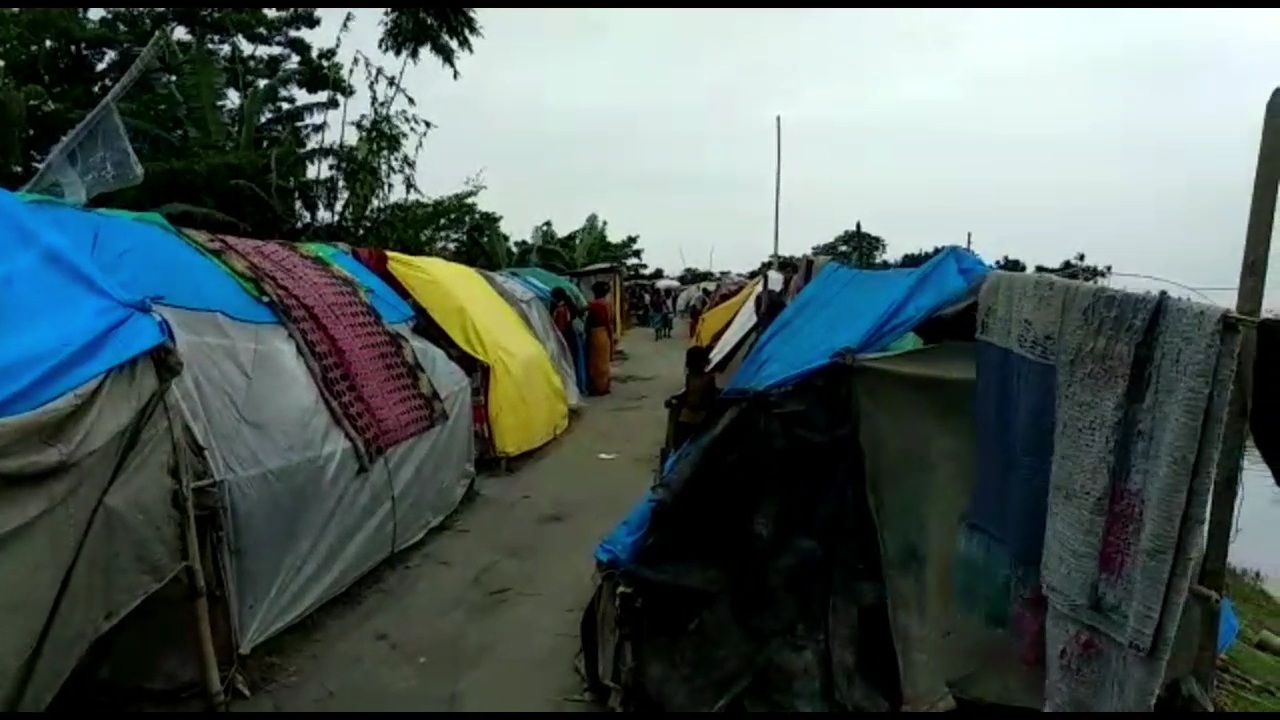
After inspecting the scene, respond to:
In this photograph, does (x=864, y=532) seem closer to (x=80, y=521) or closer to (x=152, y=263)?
(x=80, y=521)

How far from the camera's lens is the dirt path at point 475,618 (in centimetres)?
450

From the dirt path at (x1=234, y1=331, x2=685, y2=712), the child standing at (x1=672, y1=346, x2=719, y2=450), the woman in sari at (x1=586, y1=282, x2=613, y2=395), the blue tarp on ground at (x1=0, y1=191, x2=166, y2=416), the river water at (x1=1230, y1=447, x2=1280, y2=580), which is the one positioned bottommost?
the river water at (x1=1230, y1=447, x2=1280, y2=580)

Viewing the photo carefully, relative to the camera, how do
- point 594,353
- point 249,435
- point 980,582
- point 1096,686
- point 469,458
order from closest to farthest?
point 1096,686
point 980,582
point 249,435
point 469,458
point 594,353

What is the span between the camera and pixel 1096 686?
2916mm

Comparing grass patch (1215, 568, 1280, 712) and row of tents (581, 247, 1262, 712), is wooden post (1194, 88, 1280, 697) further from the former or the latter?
grass patch (1215, 568, 1280, 712)

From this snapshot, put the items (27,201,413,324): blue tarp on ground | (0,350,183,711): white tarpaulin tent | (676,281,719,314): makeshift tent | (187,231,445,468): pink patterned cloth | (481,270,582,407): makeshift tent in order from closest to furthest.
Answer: (0,350,183,711): white tarpaulin tent
(27,201,413,324): blue tarp on ground
(187,231,445,468): pink patterned cloth
(481,270,582,407): makeshift tent
(676,281,719,314): makeshift tent

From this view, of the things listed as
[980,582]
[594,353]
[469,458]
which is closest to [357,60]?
[594,353]

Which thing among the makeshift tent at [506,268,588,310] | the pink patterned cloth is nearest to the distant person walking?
the makeshift tent at [506,268,588,310]

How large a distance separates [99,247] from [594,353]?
10923mm

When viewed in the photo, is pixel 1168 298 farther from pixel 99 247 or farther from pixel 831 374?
pixel 99 247

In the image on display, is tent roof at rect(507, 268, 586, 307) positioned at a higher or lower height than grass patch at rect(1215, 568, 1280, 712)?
higher

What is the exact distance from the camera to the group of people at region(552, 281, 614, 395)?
1520 cm

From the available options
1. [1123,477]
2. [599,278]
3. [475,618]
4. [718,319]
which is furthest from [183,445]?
[599,278]

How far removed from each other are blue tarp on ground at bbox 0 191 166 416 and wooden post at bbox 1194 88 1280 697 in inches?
174
